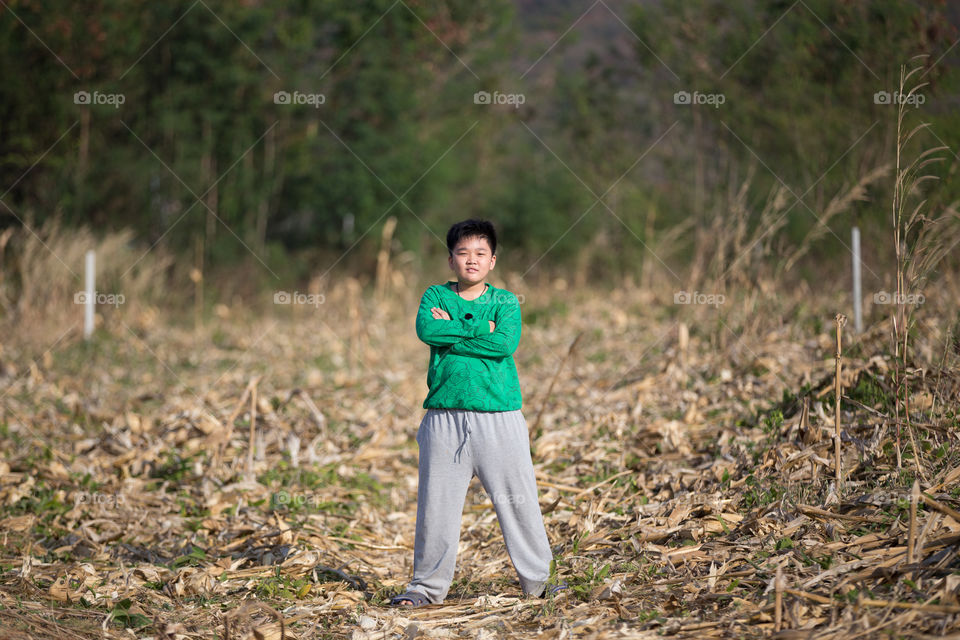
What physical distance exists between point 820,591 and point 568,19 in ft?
43.7

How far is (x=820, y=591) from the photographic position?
2684mm

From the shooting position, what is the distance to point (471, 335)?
9.92ft

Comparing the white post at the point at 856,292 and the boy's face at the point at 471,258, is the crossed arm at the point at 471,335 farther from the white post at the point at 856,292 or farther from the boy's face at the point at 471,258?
the white post at the point at 856,292

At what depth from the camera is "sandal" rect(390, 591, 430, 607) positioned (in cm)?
311

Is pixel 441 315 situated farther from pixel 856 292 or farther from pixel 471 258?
pixel 856 292

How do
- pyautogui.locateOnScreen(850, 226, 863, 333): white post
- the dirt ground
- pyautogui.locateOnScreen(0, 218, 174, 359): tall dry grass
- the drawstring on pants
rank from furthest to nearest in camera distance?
pyautogui.locateOnScreen(0, 218, 174, 359): tall dry grass
pyautogui.locateOnScreen(850, 226, 863, 333): white post
the drawstring on pants
the dirt ground

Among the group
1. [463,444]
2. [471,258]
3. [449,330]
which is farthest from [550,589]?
[471,258]

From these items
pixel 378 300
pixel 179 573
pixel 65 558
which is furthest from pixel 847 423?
pixel 378 300

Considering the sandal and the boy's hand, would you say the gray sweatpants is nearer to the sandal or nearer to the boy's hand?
the sandal

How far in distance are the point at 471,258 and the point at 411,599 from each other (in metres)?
1.25

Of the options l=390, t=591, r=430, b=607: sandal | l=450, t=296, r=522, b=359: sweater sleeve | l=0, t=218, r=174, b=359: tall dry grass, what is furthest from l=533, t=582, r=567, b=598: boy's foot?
l=0, t=218, r=174, b=359: tall dry grass

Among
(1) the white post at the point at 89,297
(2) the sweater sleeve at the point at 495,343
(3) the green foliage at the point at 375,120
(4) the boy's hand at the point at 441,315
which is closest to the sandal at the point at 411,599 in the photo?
(2) the sweater sleeve at the point at 495,343

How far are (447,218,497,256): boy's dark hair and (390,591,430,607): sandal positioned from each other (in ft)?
4.07

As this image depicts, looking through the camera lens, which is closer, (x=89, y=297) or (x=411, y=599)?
(x=411, y=599)
